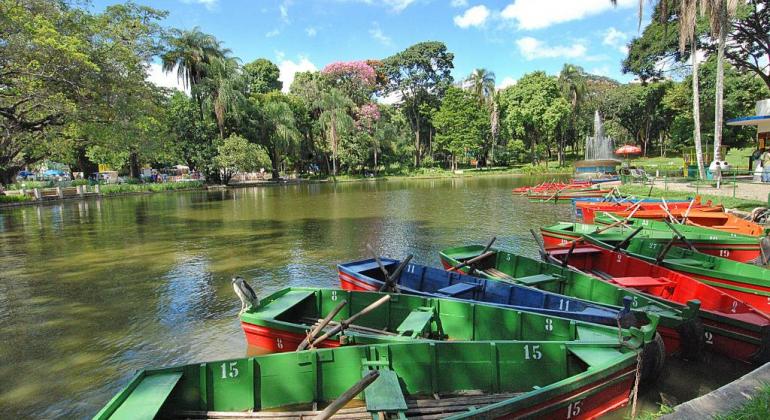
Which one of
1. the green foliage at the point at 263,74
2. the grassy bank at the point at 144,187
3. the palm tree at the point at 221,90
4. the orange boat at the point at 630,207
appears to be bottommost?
the orange boat at the point at 630,207

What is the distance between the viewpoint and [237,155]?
54625 millimetres

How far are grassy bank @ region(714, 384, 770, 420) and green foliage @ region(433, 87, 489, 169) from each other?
6838 centimetres

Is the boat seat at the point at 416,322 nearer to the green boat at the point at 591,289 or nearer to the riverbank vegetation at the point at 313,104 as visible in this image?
the green boat at the point at 591,289

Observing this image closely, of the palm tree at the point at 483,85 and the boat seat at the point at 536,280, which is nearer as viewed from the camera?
the boat seat at the point at 536,280

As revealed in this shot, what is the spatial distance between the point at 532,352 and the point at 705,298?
496 cm

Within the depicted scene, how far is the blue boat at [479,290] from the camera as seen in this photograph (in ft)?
25.4

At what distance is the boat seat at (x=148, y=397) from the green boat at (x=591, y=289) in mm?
6558

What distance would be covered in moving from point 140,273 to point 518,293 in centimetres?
1370

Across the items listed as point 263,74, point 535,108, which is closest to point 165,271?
point 535,108

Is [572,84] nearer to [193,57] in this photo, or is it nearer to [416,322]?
[193,57]

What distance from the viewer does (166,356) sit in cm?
939

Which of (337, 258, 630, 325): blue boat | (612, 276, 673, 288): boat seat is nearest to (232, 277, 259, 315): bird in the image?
(337, 258, 630, 325): blue boat

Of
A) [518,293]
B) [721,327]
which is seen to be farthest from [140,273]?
[721,327]

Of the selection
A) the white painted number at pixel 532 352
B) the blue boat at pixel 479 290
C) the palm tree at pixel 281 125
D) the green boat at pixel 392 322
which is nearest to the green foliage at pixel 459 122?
the palm tree at pixel 281 125
